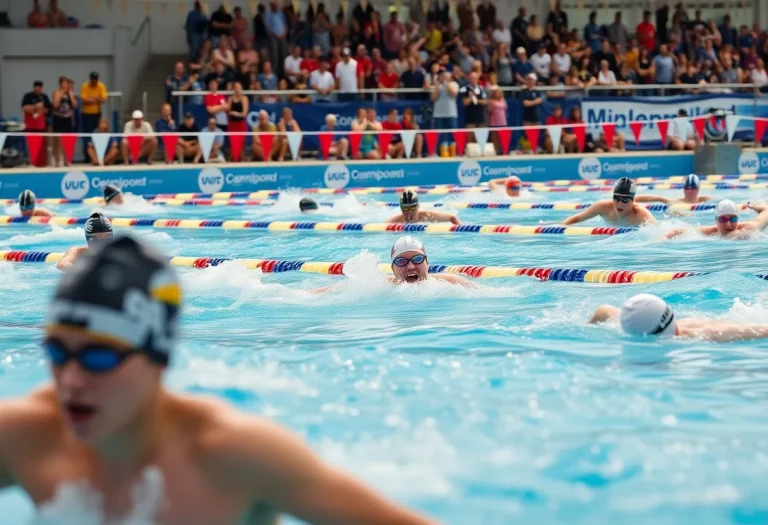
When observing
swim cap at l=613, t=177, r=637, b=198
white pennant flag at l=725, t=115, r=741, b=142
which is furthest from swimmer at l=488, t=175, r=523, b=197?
white pennant flag at l=725, t=115, r=741, b=142

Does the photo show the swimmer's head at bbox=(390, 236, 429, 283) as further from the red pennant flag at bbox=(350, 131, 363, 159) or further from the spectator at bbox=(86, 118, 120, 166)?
the red pennant flag at bbox=(350, 131, 363, 159)

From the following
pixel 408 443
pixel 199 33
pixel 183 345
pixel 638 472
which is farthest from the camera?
pixel 199 33

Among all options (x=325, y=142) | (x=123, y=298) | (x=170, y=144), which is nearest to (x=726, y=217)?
(x=123, y=298)

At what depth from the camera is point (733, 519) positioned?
12.0 feet

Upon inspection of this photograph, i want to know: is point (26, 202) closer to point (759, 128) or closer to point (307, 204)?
point (307, 204)

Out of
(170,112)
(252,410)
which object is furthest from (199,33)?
(252,410)

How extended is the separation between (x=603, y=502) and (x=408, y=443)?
0.85 meters

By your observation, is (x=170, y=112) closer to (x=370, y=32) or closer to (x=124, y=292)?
(x=370, y=32)

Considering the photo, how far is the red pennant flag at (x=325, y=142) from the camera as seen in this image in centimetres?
1922

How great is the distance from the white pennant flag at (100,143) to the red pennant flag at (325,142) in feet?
11.3

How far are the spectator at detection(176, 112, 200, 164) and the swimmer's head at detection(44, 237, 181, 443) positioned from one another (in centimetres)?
1671

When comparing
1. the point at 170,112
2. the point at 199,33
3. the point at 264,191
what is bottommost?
the point at 264,191

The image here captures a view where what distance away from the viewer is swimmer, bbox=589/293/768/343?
5992mm

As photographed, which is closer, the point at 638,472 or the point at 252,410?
the point at 638,472
